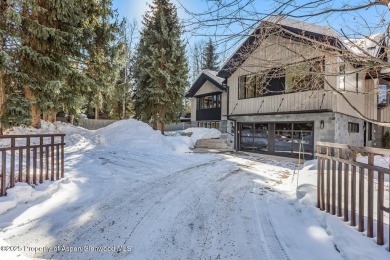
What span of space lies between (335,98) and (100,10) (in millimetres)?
12239

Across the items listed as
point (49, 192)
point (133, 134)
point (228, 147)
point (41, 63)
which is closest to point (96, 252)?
point (49, 192)

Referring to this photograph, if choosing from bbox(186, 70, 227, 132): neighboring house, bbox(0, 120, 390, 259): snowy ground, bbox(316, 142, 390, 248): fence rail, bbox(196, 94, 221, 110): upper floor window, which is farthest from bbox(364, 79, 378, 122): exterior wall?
bbox(316, 142, 390, 248): fence rail

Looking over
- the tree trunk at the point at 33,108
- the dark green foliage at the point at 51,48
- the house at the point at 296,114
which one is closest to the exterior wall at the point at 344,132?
the house at the point at 296,114

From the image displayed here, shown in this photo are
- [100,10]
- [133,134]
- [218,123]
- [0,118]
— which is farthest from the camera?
[218,123]

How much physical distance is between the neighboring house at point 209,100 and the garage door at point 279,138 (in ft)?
14.2

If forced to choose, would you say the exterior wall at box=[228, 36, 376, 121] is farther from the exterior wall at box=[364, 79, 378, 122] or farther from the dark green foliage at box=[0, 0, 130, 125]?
the dark green foliage at box=[0, 0, 130, 125]

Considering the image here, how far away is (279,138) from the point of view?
13.8m

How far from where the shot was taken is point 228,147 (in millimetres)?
17812

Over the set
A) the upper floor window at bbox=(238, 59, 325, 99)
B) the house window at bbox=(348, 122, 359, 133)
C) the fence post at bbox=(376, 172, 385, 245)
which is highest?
the upper floor window at bbox=(238, 59, 325, 99)

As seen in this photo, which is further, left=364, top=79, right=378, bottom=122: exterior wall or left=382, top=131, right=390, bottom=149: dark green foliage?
left=382, top=131, right=390, bottom=149: dark green foliage

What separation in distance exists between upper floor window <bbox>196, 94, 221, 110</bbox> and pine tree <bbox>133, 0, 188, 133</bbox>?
3.14m

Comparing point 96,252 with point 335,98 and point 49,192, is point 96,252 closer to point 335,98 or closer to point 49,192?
point 49,192

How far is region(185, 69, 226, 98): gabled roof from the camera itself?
822 inches

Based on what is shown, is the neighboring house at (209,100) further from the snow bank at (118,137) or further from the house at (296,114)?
the snow bank at (118,137)
